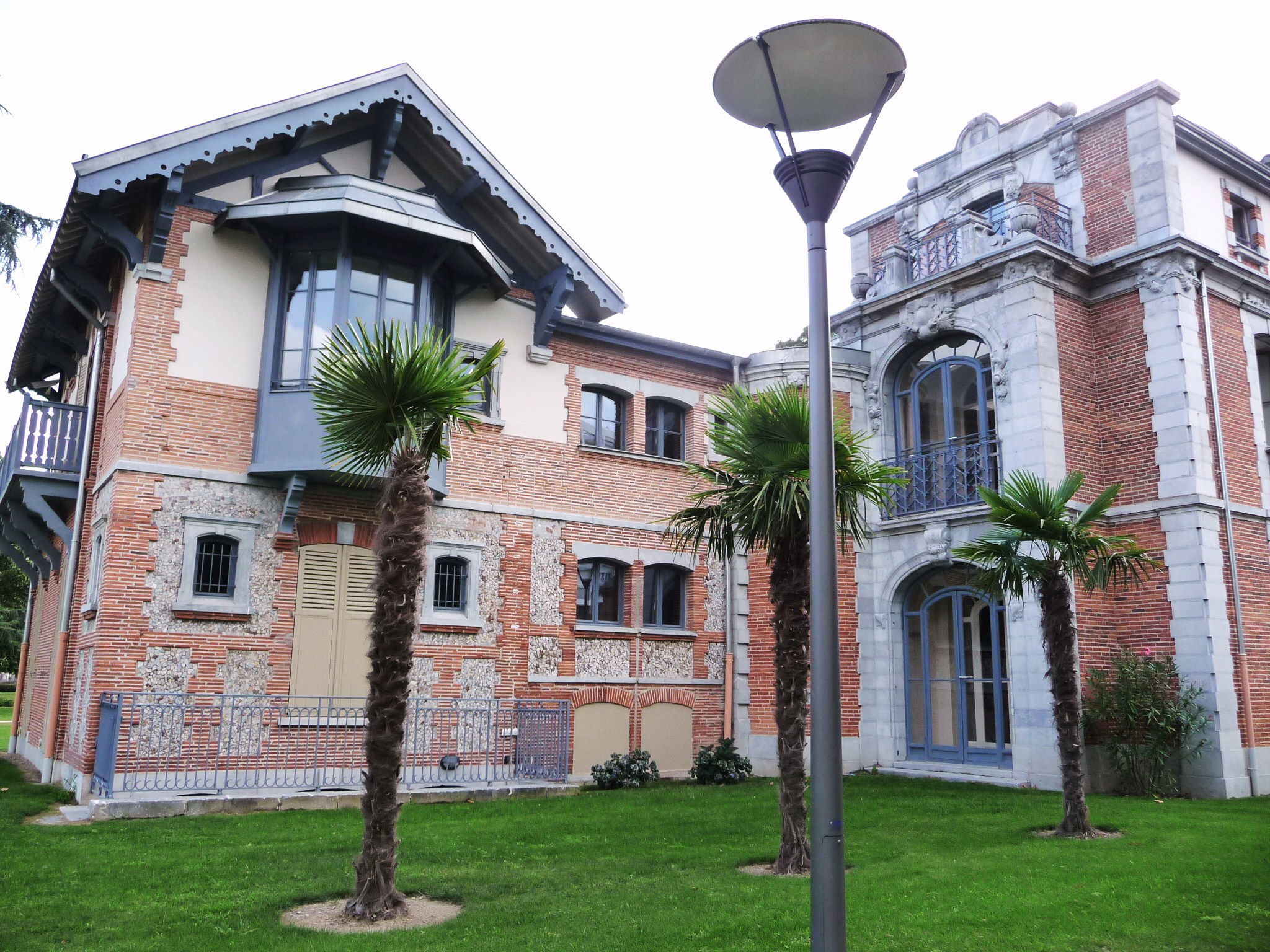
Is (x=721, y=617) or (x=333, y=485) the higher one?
(x=333, y=485)

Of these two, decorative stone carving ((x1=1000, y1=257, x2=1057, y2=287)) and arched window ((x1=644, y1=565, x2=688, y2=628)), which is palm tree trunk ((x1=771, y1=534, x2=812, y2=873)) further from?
decorative stone carving ((x1=1000, y1=257, x2=1057, y2=287))

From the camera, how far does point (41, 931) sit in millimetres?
6688

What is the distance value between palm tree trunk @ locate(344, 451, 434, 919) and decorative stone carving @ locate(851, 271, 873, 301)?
13.4 meters

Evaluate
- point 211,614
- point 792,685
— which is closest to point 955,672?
point 792,685

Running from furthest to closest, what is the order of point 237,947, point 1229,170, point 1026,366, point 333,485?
1. point 1229,170
2. point 1026,366
3. point 333,485
4. point 237,947

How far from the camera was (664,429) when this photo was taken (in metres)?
18.6

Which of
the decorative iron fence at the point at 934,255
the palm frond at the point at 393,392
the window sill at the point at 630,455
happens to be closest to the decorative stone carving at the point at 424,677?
the window sill at the point at 630,455

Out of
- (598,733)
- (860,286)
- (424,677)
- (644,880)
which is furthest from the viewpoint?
(860,286)

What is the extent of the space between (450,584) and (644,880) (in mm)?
7830

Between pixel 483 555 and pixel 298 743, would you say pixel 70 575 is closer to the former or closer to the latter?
pixel 298 743

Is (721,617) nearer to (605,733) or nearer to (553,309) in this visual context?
(605,733)

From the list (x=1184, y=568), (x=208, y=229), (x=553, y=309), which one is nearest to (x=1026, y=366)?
(x=1184, y=568)

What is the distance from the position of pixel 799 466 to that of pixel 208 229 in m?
9.44

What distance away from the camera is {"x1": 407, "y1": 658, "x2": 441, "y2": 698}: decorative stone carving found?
14.7 meters
